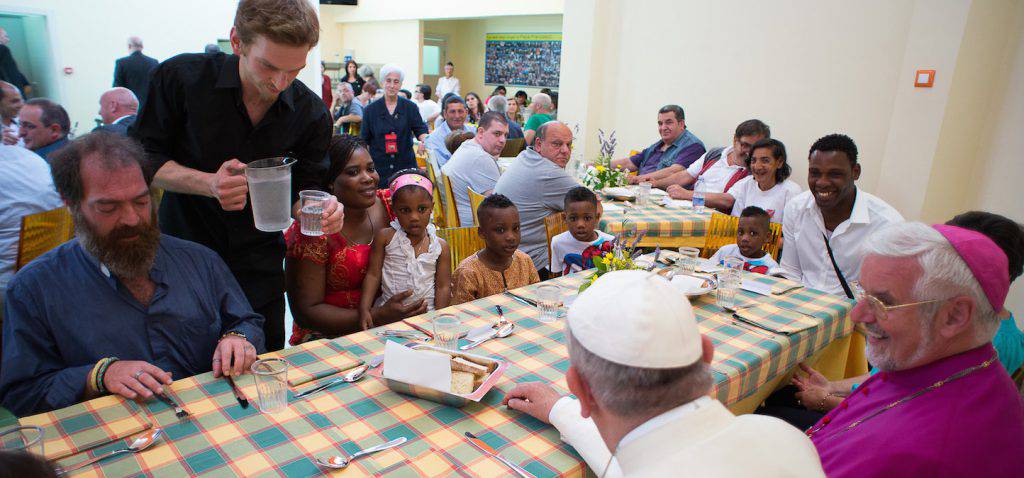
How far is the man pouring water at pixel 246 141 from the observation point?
74.4 inches

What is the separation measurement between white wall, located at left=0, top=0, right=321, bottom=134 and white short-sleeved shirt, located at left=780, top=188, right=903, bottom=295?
832cm

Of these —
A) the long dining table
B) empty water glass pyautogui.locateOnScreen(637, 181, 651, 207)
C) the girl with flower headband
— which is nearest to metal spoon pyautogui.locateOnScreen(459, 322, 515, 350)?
the long dining table

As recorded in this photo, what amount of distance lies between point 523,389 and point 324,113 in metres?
1.55

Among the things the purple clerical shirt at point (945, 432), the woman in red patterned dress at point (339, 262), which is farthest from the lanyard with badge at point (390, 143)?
the purple clerical shirt at point (945, 432)

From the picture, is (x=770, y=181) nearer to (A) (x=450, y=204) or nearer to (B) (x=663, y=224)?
(B) (x=663, y=224)

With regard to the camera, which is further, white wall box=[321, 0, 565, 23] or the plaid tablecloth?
white wall box=[321, 0, 565, 23]

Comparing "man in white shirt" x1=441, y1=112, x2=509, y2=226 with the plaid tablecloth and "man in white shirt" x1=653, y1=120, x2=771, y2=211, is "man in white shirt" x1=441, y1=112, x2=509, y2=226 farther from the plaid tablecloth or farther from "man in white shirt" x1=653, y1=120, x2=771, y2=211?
"man in white shirt" x1=653, y1=120, x2=771, y2=211

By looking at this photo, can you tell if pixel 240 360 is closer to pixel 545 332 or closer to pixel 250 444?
pixel 250 444

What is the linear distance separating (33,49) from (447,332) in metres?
10.8

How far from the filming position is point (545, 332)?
2.25m

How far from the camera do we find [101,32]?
937cm

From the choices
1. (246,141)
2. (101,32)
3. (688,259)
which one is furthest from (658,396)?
(101,32)

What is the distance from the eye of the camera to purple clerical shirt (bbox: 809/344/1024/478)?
144 centimetres

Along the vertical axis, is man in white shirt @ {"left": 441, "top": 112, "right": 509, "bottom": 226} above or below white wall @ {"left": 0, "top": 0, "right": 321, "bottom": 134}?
below
